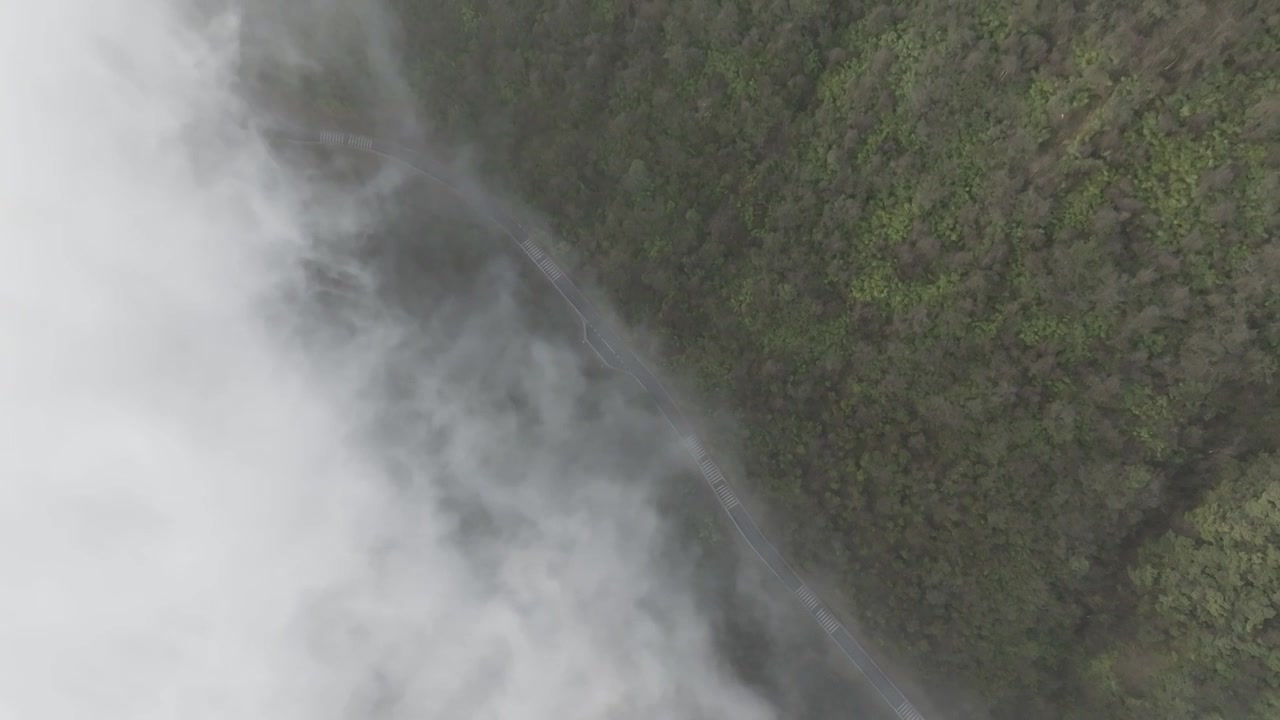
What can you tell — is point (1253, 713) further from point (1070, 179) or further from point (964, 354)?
point (1070, 179)

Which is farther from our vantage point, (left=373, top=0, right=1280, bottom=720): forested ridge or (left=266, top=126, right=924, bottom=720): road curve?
(left=266, top=126, right=924, bottom=720): road curve

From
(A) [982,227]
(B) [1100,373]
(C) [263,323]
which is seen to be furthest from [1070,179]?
(C) [263,323]

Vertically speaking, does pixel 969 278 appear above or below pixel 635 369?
below

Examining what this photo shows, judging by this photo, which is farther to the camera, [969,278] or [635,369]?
[635,369]

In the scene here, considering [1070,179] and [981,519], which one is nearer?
[1070,179]

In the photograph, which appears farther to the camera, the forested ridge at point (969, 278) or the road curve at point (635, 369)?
the road curve at point (635, 369)
